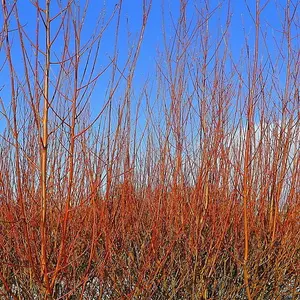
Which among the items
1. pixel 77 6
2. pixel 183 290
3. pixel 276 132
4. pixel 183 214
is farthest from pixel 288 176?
pixel 77 6

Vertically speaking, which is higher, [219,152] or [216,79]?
[216,79]

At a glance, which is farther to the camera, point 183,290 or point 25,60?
point 183,290

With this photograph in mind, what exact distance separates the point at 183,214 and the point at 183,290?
1.59ft

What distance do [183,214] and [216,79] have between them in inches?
27.9

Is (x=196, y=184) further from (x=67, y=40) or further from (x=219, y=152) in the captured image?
(x=67, y=40)

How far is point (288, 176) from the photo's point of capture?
99.0 inches

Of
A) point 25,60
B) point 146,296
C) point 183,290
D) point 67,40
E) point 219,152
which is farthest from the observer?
point 183,290

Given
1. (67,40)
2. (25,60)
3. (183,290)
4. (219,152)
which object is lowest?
(183,290)

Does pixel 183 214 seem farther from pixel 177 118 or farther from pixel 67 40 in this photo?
pixel 67 40

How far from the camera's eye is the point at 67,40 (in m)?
1.47

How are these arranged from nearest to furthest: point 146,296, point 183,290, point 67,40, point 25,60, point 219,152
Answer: point 25,60
point 67,40
point 146,296
point 219,152
point 183,290

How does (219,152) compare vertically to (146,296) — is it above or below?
above

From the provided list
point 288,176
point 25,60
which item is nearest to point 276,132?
point 288,176

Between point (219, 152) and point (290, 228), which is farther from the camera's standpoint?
point (290, 228)
